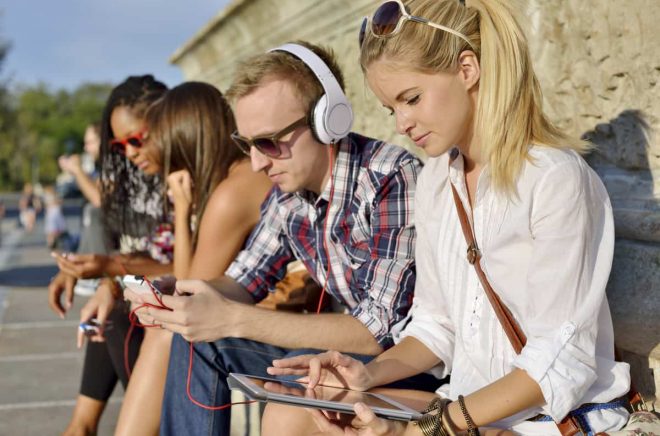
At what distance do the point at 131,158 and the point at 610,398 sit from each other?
2655mm

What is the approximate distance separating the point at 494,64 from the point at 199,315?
43.8 inches

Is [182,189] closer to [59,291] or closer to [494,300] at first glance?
[59,291]

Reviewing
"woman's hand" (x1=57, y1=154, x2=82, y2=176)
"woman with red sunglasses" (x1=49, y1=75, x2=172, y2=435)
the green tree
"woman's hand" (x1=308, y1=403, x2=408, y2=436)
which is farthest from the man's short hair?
the green tree

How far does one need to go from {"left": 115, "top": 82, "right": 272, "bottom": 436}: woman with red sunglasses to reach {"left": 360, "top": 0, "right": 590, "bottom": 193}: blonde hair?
1282 mm

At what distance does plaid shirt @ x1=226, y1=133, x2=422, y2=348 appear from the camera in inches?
103

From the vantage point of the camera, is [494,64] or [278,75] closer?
[494,64]

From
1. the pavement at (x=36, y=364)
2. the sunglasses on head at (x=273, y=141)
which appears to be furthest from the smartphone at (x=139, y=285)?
the pavement at (x=36, y=364)

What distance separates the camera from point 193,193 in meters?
3.54

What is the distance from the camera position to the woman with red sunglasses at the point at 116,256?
3.80 m

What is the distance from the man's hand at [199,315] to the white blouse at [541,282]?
2.20 feet

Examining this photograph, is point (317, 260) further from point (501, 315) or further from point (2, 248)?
point (2, 248)

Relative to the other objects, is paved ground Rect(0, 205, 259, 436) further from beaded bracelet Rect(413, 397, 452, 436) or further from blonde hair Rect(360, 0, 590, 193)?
blonde hair Rect(360, 0, 590, 193)

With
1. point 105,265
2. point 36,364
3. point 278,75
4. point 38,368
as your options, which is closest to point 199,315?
point 278,75

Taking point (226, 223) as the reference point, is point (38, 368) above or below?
below
